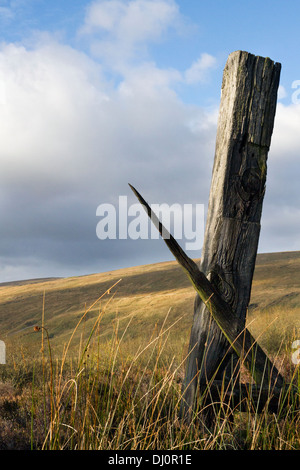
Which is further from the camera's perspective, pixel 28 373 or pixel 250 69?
pixel 28 373

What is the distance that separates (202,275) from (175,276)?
17.2 m

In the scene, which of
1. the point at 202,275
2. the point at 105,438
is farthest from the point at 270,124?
the point at 105,438

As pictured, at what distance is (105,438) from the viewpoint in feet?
8.98

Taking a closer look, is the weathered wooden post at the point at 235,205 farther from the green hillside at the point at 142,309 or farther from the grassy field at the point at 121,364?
the green hillside at the point at 142,309

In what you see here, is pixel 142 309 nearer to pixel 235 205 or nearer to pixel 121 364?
pixel 121 364

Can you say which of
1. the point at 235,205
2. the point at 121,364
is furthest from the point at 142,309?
the point at 235,205

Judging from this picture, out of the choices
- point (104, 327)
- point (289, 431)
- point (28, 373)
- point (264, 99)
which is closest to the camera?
point (289, 431)

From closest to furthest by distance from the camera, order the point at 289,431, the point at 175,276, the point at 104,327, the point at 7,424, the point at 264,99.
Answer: the point at 289,431, the point at 264,99, the point at 7,424, the point at 104,327, the point at 175,276

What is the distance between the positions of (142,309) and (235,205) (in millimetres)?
10423

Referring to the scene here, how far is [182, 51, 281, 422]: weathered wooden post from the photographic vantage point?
3100 millimetres

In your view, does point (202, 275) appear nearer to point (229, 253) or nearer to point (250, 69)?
point (229, 253)

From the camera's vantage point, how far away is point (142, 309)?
1312 centimetres

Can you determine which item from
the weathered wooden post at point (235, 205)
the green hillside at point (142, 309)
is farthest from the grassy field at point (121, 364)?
the weathered wooden post at point (235, 205)

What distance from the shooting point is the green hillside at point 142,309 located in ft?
29.4
